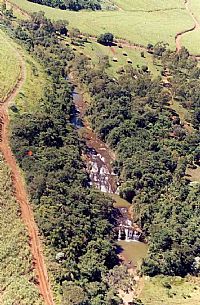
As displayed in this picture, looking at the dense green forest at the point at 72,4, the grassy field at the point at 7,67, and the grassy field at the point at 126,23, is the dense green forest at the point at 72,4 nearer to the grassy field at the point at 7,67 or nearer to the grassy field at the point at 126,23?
→ the grassy field at the point at 126,23

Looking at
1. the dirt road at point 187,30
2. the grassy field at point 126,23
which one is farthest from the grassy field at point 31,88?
the dirt road at point 187,30

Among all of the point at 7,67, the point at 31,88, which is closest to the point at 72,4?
the point at 7,67

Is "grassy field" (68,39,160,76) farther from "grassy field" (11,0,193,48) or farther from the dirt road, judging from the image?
the dirt road

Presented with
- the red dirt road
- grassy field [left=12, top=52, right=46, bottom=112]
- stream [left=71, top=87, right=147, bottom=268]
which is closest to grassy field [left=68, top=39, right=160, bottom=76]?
stream [left=71, top=87, right=147, bottom=268]

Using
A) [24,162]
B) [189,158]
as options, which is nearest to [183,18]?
[189,158]

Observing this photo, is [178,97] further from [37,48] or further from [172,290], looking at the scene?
[172,290]
